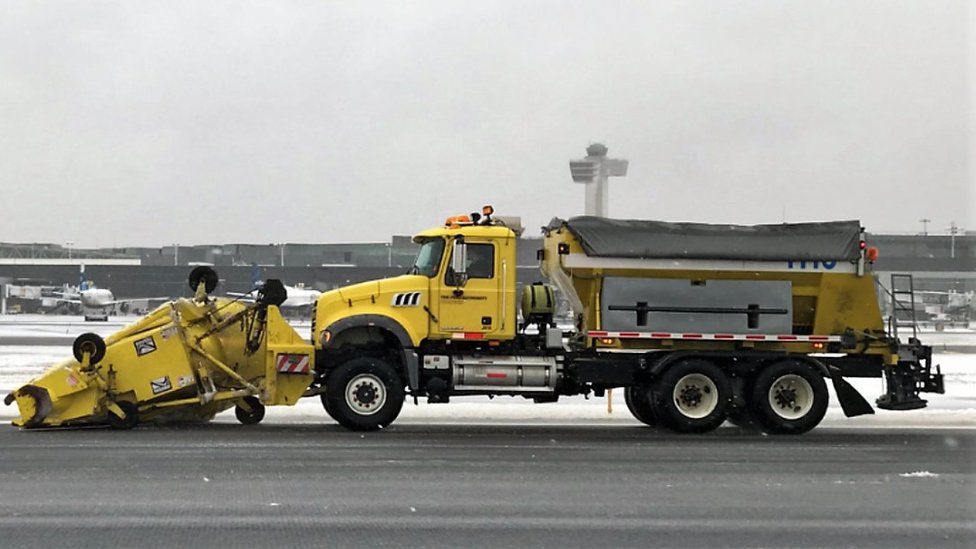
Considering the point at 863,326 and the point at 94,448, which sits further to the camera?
the point at 863,326

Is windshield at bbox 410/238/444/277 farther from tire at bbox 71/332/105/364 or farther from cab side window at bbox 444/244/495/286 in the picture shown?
tire at bbox 71/332/105/364

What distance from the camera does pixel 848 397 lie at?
50.7ft

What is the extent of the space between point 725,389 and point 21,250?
15121 cm

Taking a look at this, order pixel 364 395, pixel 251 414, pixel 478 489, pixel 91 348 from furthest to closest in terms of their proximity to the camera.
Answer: pixel 251 414 < pixel 364 395 < pixel 91 348 < pixel 478 489

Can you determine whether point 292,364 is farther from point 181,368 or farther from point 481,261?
point 481,261

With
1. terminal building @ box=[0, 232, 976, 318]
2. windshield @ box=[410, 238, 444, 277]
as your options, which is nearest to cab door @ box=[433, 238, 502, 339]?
windshield @ box=[410, 238, 444, 277]

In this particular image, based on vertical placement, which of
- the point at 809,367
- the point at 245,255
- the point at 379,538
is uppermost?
the point at 245,255

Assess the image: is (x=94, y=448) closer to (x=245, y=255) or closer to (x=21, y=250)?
(x=245, y=255)

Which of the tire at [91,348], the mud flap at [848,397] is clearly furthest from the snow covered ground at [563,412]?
the tire at [91,348]

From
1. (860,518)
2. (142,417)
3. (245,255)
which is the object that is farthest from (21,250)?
(860,518)

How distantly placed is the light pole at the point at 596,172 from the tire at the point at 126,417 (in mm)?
72546

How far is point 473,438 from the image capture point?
14.1 metres

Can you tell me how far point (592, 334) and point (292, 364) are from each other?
4381 millimetres

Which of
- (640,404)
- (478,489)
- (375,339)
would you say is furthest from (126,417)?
(640,404)
